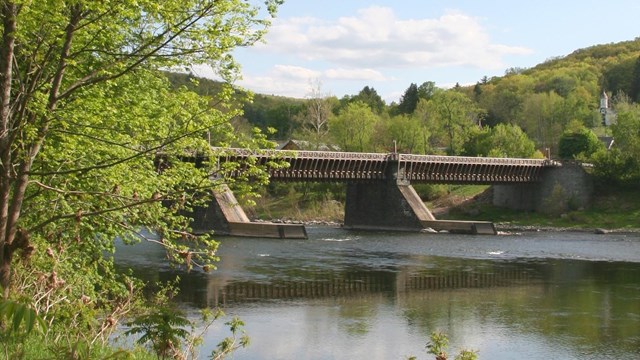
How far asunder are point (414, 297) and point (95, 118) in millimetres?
23373

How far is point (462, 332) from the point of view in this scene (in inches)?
1056

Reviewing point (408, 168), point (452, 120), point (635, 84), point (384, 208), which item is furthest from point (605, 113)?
point (384, 208)

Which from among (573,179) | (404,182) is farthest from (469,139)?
(404,182)

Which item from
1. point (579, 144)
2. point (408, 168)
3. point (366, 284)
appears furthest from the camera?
point (579, 144)

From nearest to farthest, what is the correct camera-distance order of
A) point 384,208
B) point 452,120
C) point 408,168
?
1. point 384,208
2. point 408,168
3. point 452,120

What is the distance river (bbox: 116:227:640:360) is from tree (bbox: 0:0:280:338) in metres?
6.89

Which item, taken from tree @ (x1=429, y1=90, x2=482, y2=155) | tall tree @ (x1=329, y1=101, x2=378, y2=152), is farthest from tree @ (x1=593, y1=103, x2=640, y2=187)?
tall tree @ (x1=329, y1=101, x2=378, y2=152)

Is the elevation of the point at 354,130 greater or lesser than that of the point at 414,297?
greater

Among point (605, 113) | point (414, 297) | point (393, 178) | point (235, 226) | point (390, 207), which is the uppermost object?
point (605, 113)

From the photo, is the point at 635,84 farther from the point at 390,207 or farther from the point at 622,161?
the point at 390,207

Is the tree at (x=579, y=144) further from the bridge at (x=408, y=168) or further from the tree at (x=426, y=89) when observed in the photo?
the tree at (x=426, y=89)

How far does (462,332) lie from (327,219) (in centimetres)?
7215

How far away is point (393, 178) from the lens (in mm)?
87375

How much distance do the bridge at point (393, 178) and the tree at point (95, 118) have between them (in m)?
55.4
